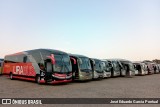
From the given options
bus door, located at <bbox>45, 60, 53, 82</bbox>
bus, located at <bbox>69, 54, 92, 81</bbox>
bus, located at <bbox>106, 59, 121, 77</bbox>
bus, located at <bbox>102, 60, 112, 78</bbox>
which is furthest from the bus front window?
bus door, located at <bbox>45, 60, 53, 82</bbox>

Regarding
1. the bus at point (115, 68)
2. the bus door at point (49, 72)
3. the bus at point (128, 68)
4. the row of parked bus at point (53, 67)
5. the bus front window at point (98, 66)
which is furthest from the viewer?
A: the bus at point (128, 68)

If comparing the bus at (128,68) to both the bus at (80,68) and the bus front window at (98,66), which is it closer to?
the bus front window at (98,66)

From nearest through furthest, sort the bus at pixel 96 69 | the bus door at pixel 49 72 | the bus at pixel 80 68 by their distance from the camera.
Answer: the bus door at pixel 49 72 < the bus at pixel 80 68 < the bus at pixel 96 69

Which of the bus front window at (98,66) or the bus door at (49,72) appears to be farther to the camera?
the bus front window at (98,66)

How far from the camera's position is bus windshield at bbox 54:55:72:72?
57.2ft

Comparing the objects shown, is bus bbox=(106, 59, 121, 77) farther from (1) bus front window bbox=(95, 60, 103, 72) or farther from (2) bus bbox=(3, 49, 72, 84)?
(2) bus bbox=(3, 49, 72, 84)

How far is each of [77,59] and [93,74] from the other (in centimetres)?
299

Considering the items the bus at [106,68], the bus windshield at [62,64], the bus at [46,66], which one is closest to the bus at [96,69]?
the bus at [106,68]

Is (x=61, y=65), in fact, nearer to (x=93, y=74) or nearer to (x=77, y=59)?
(x=77, y=59)

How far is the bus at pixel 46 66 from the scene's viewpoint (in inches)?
680

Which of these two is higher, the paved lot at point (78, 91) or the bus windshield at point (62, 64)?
the bus windshield at point (62, 64)

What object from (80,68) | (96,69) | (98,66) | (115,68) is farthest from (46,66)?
(115,68)

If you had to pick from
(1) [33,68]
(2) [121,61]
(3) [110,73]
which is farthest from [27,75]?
(2) [121,61]

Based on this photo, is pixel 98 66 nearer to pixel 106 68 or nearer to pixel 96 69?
pixel 96 69
